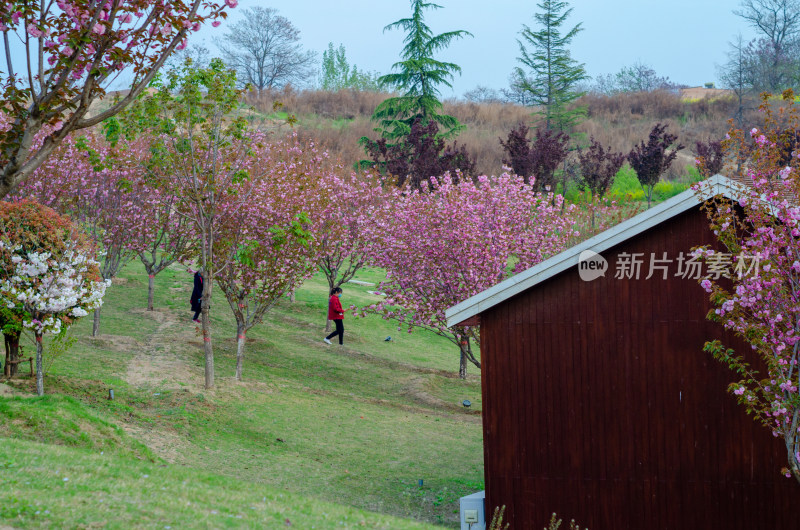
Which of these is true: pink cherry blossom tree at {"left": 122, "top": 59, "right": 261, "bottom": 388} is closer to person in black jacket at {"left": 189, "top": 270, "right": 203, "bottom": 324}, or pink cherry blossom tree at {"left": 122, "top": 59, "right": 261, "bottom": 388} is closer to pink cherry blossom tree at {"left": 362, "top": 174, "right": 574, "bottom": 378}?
pink cherry blossom tree at {"left": 362, "top": 174, "right": 574, "bottom": 378}

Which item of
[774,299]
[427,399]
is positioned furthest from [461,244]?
[774,299]

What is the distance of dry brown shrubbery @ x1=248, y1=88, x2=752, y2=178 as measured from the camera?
68000mm

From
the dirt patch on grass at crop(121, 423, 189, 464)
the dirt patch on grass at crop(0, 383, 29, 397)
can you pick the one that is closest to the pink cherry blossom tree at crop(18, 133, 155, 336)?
the dirt patch on grass at crop(0, 383, 29, 397)

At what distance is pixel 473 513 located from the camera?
12.7 meters

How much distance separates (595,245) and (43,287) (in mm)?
10910

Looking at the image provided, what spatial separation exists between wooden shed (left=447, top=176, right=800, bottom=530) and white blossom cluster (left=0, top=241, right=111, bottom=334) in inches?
324

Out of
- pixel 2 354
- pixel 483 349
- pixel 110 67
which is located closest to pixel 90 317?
pixel 2 354

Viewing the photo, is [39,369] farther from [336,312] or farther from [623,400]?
[336,312]

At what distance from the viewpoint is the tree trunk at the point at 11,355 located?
17328 millimetres

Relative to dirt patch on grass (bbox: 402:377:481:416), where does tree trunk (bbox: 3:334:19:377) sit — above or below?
above

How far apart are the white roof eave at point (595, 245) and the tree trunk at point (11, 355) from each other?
10618mm

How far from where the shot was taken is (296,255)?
2252 centimetres

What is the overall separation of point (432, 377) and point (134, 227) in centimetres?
1132

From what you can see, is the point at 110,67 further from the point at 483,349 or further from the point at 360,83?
the point at 360,83
